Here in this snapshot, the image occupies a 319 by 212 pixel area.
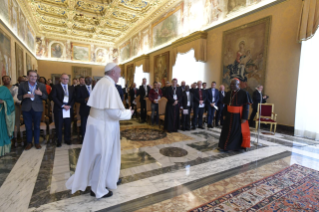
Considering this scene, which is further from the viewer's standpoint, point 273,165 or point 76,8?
point 76,8

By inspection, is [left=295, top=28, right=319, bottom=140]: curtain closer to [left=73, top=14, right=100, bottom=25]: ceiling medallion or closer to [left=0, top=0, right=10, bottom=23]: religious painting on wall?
[left=0, top=0, right=10, bottom=23]: religious painting on wall

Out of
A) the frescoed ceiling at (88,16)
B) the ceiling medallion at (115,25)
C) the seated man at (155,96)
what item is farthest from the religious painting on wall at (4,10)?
the ceiling medallion at (115,25)

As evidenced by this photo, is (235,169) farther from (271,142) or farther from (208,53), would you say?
(208,53)

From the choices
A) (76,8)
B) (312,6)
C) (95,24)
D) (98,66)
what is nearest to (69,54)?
(98,66)

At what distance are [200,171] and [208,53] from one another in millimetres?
7372

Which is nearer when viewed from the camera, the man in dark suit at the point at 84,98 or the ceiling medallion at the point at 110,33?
the man in dark suit at the point at 84,98

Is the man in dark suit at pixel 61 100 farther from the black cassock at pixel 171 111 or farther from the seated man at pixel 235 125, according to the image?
the seated man at pixel 235 125

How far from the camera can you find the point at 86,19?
46.2 ft

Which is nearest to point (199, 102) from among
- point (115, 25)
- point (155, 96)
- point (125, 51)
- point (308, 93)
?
point (155, 96)

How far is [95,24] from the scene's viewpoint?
15.2 m

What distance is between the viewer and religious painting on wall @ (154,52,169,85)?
40.5 ft

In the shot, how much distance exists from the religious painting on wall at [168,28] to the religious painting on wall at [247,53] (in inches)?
155

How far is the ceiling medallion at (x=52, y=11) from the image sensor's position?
12.1m

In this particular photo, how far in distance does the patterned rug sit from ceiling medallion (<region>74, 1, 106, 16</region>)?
13290mm
